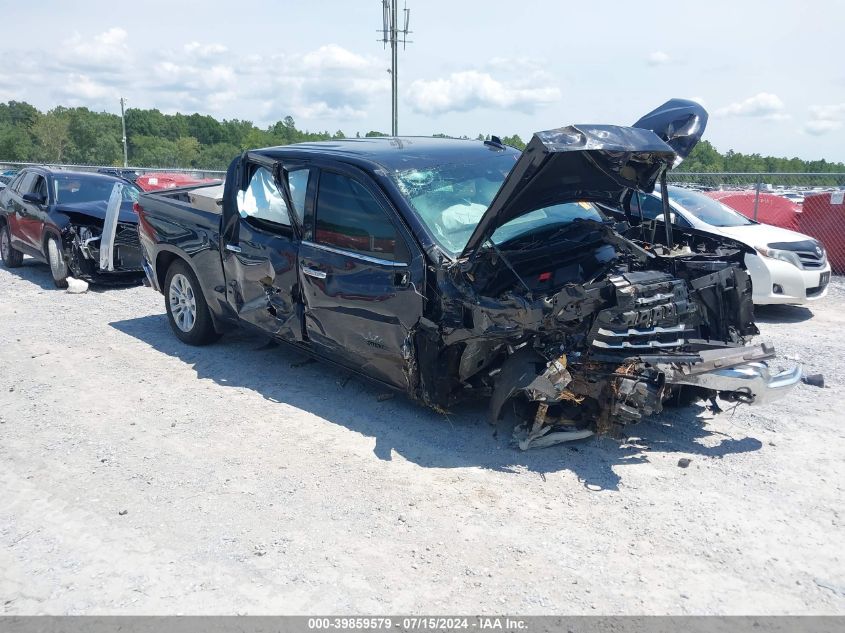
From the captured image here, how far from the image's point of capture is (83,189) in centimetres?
1112

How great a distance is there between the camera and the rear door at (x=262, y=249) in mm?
5707

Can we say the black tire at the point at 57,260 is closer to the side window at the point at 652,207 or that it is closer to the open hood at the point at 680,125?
the side window at the point at 652,207

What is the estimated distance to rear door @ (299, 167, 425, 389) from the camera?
15.9 ft

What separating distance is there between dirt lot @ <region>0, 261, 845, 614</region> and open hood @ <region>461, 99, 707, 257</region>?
1.58 metres

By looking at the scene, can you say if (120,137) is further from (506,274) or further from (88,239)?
(506,274)

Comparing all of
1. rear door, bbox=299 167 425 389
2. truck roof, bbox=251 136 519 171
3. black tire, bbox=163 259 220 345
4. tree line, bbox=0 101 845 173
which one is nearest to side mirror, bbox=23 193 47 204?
black tire, bbox=163 259 220 345

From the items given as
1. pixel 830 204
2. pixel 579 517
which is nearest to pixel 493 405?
pixel 579 517

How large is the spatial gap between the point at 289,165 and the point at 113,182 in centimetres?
694

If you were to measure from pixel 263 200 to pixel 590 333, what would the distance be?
316cm

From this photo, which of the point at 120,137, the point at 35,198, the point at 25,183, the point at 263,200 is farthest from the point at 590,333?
the point at 120,137

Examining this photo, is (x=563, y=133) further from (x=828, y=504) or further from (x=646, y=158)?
(x=828, y=504)

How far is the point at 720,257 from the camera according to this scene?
5238 millimetres

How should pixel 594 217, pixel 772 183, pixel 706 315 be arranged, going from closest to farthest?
pixel 706 315
pixel 594 217
pixel 772 183

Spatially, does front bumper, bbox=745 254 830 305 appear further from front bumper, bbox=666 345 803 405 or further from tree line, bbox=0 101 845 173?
tree line, bbox=0 101 845 173
